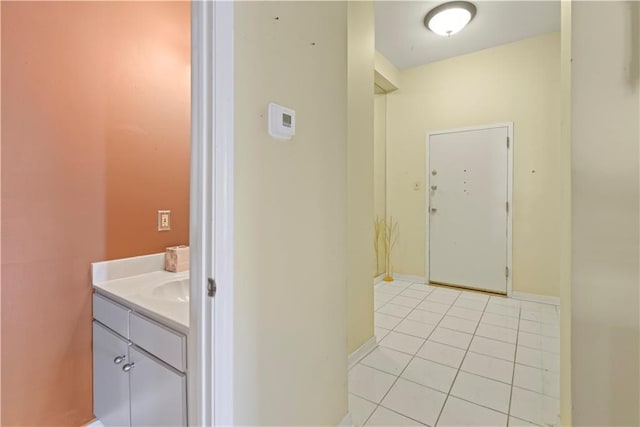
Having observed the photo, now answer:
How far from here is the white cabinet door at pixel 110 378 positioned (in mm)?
1171

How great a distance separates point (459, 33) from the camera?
9.62 feet

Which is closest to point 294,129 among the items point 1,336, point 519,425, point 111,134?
point 111,134

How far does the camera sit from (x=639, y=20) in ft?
2.64

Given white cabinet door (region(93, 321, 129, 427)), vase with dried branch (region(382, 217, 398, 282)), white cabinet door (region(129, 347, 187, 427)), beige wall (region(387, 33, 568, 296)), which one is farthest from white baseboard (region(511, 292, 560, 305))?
white cabinet door (region(93, 321, 129, 427))

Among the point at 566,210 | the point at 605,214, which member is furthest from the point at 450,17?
the point at 605,214

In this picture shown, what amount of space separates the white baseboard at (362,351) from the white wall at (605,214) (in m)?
1.19

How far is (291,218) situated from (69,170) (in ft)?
3.42

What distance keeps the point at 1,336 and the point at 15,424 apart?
37cm

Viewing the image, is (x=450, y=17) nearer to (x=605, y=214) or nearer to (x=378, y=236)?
(x=605, y=214)

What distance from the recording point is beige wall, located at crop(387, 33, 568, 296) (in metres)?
2.92

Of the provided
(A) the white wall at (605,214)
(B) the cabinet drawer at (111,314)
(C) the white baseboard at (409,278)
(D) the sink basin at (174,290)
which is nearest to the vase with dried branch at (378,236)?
(C) the white baseboard at (409,278)

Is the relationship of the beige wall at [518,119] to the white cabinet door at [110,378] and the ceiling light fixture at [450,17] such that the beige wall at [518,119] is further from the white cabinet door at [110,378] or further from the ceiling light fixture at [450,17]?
the white cabinet door at [110,378]

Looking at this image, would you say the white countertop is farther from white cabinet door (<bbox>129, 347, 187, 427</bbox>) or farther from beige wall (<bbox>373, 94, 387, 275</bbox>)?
beige wall (<bbox>373, 94, 387, 275</bbox>)

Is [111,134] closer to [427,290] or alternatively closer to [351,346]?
[351,346]
